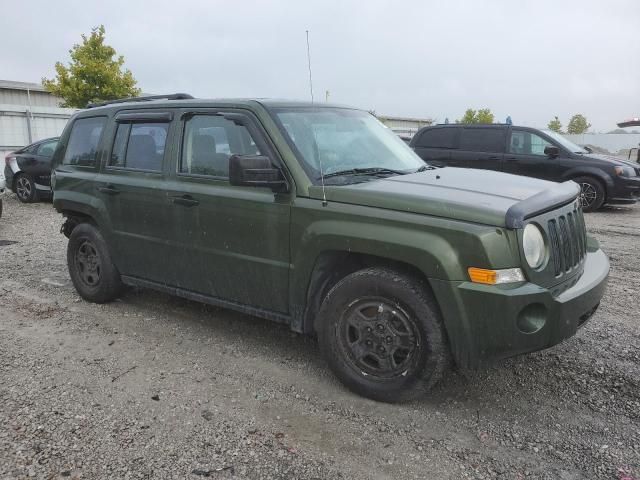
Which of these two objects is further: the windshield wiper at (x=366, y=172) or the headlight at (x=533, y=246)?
the windshield wiper at (x=366, y=172)

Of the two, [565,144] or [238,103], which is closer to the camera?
[238,103]

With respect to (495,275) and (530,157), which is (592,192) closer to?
(530,157)

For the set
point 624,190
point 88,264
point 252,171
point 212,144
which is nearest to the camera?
point 252,171

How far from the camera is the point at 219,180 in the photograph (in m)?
4.01

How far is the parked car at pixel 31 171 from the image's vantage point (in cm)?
1241

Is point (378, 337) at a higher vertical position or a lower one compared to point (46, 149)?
lower

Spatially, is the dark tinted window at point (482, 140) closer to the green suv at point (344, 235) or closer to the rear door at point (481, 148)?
the rear door at point (481, 148)

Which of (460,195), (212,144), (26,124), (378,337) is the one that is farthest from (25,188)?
(460,195)

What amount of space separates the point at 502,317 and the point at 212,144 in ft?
7.93

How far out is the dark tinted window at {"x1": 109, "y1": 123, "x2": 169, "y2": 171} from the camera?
4438 mm

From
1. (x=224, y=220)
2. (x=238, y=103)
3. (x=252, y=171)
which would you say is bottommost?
(x=224, y=220)

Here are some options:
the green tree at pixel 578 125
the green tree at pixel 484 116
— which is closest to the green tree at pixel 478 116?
the green tree at pixel 484 116

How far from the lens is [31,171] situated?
40.9 ft

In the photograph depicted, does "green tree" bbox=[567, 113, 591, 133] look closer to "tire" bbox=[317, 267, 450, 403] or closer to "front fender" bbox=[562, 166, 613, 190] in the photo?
"front fender" bbox=[562, 166, 613, 190]
